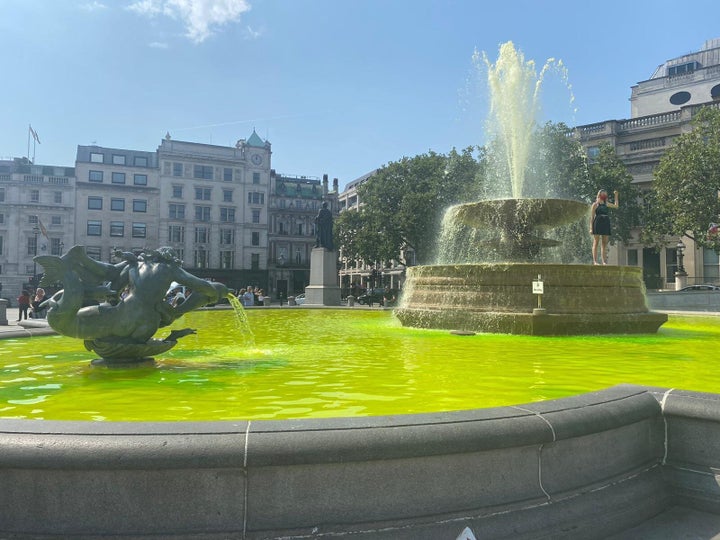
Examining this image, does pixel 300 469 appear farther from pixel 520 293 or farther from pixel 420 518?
pixel 520 293

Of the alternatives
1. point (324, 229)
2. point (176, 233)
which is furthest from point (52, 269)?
point (176, 233)

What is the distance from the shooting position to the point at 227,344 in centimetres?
971

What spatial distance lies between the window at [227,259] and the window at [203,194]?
7.69 meters

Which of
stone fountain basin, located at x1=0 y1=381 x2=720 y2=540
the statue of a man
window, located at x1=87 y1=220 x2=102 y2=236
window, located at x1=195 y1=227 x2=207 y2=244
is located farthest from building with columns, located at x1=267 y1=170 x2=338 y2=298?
stone fountain basin, located at x1=0 y1=381 x2=720 y2=540

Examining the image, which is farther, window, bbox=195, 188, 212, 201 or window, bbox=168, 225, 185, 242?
window, bbox=195, 188, 212, 201

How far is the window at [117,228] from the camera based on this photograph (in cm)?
7000

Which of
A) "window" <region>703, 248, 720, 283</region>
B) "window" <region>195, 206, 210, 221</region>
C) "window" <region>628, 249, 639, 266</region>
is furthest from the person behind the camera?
"window" <region>195, 206, 210, 221</region>

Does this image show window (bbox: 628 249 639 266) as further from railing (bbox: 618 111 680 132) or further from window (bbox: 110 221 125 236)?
window (bbox: 110 221 125 236)

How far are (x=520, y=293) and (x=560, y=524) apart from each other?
29.1 feet

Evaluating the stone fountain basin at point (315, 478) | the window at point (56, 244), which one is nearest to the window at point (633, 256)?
the stone fountain basin at point (315, 478)

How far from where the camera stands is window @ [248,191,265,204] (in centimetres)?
7600

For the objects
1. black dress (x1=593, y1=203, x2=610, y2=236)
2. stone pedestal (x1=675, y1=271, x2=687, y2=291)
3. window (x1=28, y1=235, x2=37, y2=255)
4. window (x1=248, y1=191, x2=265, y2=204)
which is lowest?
stone pedestal (x1=675, y1=271, x2=687, y2=291)

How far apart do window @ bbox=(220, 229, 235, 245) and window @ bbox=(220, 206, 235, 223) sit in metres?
1.40

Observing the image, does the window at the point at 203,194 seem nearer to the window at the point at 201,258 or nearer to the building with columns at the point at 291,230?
the window at the point at 201,258
